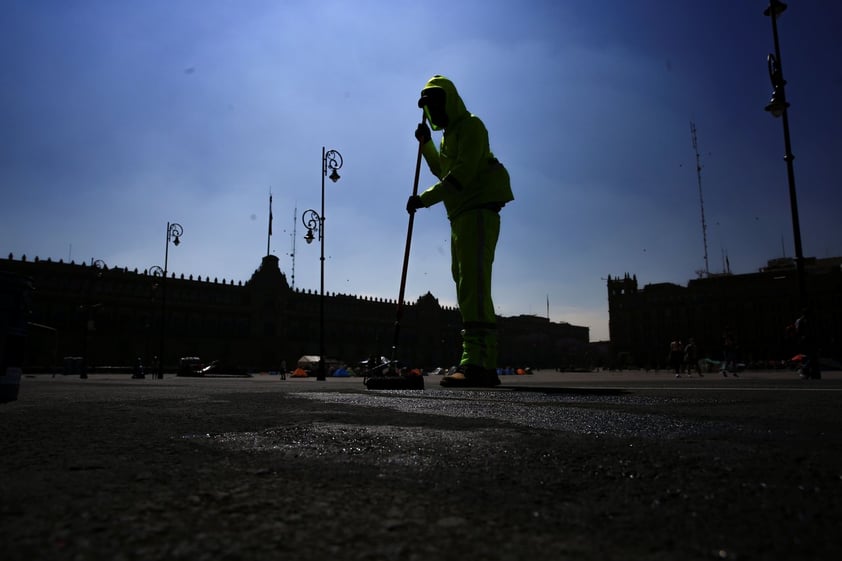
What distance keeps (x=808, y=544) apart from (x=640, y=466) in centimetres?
62

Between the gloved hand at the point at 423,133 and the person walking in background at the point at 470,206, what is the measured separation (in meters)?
0.46

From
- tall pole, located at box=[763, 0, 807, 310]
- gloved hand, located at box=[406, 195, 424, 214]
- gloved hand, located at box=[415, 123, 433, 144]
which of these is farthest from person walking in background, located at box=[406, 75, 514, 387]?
tall pole, located at box=[763, 0, 807, 310]

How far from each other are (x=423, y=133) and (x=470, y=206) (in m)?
1.33

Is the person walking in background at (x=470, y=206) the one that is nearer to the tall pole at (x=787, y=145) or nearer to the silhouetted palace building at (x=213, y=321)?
the tall pole at (x=787, y=145)

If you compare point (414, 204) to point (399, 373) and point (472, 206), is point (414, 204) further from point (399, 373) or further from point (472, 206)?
point (399, 373)

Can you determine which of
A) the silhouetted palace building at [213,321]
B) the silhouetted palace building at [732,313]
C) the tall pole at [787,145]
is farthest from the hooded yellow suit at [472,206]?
the silhouetted palace building at [732,313]

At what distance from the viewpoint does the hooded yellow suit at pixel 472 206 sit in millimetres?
5953

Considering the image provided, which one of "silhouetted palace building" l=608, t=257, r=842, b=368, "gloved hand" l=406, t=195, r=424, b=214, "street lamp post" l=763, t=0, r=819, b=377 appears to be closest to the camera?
"gloved hand" l=406, t=195, r=424, b=214

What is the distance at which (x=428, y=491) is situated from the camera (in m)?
1.20

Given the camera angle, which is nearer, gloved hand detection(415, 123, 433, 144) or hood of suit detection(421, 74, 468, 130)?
hood of suit detection(421, 74, 468, 130)

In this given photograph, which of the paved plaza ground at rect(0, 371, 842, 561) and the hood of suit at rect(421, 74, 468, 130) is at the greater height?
the hood of suit at rect(421, 74, 468, 130)

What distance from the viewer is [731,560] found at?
0.77 m

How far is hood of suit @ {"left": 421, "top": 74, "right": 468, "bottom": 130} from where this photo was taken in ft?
20.3

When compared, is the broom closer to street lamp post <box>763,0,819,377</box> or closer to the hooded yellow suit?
the hooded yellow suit
